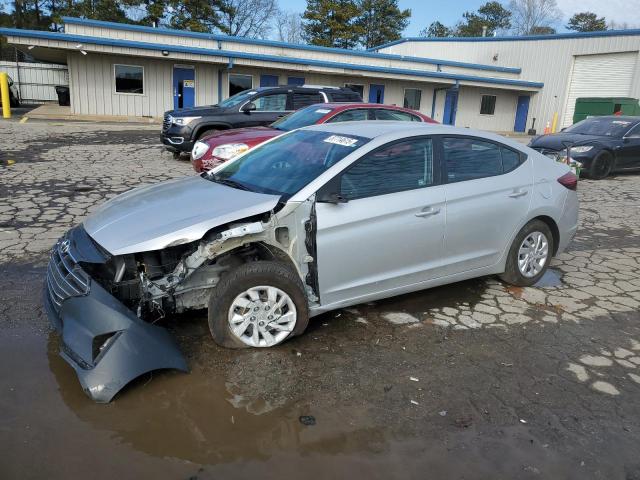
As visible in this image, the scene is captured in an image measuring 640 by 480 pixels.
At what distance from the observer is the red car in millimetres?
8266

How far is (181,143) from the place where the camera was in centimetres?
1137

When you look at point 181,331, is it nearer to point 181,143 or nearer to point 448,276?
point 448,276

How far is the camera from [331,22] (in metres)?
43.2

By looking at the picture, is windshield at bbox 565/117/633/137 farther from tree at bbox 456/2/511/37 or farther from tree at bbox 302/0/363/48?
tree at bbox 456/2/511/37

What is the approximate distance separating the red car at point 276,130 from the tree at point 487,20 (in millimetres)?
59553

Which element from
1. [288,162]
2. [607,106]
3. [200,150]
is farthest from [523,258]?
[607,106]

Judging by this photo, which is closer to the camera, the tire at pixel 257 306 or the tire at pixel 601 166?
the tire at pixel 257 306

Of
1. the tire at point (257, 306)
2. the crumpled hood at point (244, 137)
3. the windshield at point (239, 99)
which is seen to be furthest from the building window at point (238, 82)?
the tire at point (257, 306)

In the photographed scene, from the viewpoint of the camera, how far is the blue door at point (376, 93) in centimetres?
2694

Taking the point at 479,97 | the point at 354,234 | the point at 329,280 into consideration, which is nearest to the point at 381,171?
the point at 354,234

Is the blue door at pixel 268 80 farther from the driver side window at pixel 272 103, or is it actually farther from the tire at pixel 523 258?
the tire at pixel 523 258

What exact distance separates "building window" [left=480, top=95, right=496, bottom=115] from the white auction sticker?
2837cm

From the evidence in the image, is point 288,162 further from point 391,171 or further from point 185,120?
point 185,120

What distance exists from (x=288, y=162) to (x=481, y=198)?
67.5 inches
